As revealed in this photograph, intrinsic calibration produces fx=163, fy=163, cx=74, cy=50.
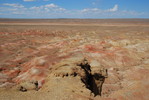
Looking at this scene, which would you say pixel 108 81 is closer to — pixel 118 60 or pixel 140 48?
pixel 118 60

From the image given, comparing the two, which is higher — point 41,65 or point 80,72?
point 80,72

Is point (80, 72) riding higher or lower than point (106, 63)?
higher

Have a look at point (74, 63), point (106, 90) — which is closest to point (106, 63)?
point (106, 90)

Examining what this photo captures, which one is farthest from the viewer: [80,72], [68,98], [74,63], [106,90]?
[106,90]

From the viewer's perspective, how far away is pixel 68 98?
373 inches

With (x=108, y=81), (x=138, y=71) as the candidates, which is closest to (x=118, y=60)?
(x=138, y=71)

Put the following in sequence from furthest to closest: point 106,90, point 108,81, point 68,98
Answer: point 108,81, point 106,90, point 68,98

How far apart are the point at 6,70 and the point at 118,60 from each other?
15327mm

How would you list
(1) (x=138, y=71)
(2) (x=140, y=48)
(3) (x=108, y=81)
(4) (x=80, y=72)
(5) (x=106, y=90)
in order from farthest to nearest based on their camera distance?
(2) (x=140, y=48) → (1) (x=138, y=71) → (3) (x=108, y=81) → (5) (x=106, y=90) → (4) (x=80, y=72)

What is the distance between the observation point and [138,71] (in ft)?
62.8

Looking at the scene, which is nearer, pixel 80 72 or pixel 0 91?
pixel 0 91

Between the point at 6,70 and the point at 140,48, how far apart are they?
2072 cm

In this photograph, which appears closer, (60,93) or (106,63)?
(60,93)

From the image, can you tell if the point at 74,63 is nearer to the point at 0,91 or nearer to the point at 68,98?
the point at 68,98
